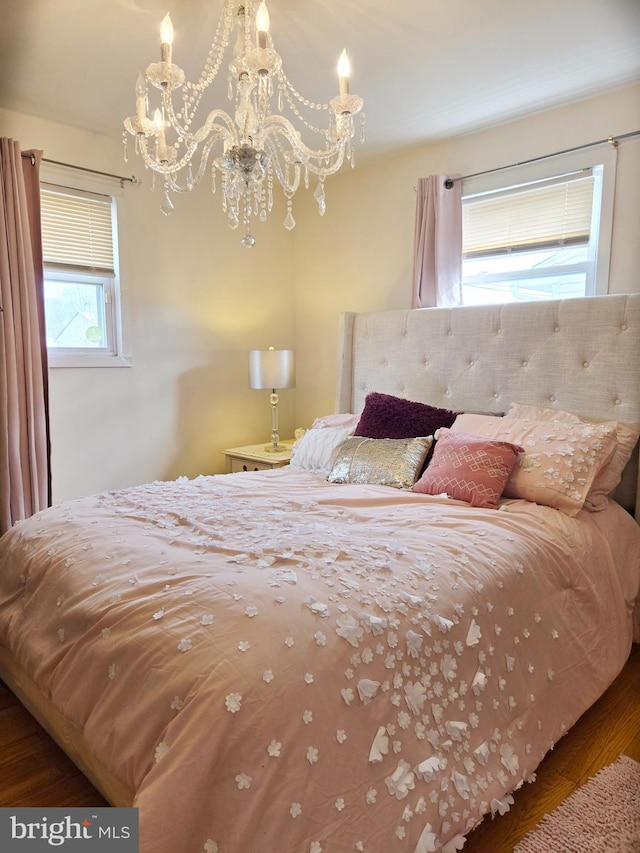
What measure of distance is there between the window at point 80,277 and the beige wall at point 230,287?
85mm

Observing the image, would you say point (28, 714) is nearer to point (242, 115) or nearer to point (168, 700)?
point (168, 700)

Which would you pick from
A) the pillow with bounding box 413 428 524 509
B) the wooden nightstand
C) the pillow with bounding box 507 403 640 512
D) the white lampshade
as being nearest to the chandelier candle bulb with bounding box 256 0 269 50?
the pillow with bounding box 413 428 524 509

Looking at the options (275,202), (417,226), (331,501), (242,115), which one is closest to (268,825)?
(331,501)

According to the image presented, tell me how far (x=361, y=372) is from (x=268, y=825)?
267cm

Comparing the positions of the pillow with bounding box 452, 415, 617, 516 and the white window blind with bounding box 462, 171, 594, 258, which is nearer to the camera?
the pillow with bounding box 452, 415, 617, 516

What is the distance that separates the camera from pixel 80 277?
10.0 feet

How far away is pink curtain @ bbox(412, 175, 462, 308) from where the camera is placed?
303 centimetres

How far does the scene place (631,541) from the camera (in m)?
2.18

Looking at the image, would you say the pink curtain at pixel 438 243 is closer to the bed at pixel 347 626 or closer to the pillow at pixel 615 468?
the bed at pixel 347 626

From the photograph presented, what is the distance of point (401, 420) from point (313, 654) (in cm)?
169

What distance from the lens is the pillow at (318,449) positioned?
276 cm

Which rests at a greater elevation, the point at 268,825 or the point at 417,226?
the point at 417,226

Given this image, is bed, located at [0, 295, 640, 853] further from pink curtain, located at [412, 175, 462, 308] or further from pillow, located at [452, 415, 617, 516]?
pink curtain, located at [412, 175, 462, 308]

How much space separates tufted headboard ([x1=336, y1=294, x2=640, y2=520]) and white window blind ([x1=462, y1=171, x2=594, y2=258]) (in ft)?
1.39
